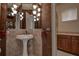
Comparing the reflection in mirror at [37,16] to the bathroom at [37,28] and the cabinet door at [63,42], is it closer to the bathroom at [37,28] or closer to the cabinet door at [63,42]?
the bathroom at [37,28]

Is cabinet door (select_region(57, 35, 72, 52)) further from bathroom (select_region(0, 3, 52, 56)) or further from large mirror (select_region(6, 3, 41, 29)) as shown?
large mirror (select_region(6, 3, 41, 29))

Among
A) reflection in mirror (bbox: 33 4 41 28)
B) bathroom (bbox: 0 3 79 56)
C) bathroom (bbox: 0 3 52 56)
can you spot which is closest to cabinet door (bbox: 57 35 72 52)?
bathroom (bbox: 0 3 79 56)

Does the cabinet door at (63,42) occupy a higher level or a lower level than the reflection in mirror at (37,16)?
lower

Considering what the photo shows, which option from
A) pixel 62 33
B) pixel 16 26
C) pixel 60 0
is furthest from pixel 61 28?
pixel 60 0

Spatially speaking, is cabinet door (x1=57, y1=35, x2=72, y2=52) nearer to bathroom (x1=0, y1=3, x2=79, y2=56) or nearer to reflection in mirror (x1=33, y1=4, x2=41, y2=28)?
bathroom (x1=0, y1=3, x2=79, y2=56)

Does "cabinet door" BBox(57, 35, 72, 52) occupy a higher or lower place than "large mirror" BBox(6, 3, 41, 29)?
lower

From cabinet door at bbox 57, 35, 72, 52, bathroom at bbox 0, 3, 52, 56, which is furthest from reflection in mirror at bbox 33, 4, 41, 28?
cabinet door at bbox 57, 35, 72, 52

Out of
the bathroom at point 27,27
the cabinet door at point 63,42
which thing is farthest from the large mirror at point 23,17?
the cabinet door at point 63,42

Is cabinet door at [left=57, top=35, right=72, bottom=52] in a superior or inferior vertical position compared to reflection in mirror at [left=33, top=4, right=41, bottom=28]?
inferior

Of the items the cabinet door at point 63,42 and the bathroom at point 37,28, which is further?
the bathroom at point 37,28

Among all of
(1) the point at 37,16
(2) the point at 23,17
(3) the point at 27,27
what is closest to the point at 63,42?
(1) the point at 37,16

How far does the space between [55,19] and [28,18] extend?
671 millimetres

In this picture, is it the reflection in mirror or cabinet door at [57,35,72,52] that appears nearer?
cabinet door at [57,35,72,52]

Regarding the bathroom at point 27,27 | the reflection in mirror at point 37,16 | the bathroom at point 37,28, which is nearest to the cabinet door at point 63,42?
the bathroom at point 37,28
